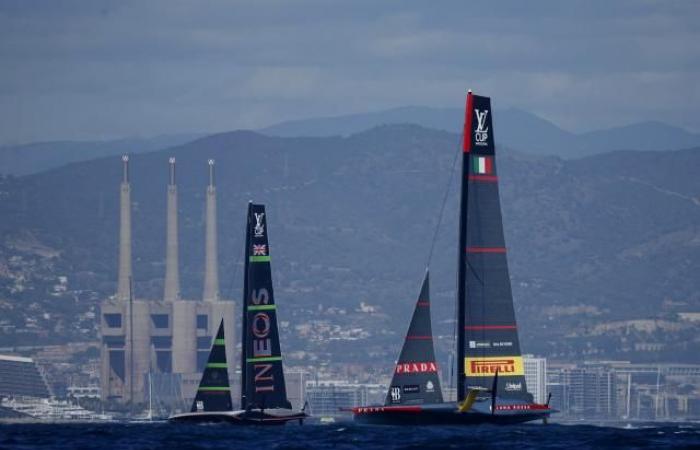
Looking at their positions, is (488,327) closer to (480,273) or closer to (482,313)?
(482,313)

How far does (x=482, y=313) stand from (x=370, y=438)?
629 centimetres

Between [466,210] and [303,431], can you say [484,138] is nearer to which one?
[466,210]

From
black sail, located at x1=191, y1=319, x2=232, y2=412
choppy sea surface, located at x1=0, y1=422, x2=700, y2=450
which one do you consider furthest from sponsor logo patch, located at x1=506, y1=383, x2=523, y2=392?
black sail, located at x1=191, y1=319, x2=232, y2=412

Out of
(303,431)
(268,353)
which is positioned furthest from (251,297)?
(303,431)

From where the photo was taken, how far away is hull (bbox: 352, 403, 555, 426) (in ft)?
232

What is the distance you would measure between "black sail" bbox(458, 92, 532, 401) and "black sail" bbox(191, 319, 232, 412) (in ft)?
56.7

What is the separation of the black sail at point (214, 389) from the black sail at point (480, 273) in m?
17.3

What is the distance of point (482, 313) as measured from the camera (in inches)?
2830

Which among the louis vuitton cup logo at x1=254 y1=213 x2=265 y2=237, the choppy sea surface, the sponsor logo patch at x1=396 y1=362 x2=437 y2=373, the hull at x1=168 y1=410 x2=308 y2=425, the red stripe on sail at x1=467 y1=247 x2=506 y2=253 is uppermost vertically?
the louis vuitton cup logo at x1=254 y1=213 x2=265 y2=237

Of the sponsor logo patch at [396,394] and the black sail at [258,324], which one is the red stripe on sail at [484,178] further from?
the black sail at [258,324]

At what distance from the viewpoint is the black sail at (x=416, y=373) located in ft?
243

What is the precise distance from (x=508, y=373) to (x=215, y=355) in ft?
63.5

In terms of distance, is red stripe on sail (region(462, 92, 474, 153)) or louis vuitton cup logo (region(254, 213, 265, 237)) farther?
louis vuitton cup logo (region(254, 213, 265, 237))

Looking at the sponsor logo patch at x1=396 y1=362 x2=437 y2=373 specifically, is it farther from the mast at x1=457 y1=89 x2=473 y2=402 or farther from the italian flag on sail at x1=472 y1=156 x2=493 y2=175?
the italian flag on sail at x1=472 y1=156 x2=493 y2=175
